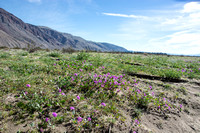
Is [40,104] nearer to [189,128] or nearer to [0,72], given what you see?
[0,72]

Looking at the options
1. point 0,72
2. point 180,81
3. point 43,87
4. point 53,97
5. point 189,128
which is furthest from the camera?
point 180,81

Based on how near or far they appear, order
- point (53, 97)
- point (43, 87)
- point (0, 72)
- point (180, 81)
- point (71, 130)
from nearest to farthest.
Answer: point (71, 130), point (53, 97), point (43, 87), point (0, 72), point (180, 81)

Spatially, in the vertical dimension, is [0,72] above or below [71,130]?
above

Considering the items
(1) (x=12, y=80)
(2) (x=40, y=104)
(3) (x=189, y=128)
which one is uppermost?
(1) (x=12, y=80)

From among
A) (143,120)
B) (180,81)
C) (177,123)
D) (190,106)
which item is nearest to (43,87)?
(143,120)

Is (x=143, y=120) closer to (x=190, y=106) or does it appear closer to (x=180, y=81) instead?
(x=190, y=106)

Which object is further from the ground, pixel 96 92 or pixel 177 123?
pixel 96 92

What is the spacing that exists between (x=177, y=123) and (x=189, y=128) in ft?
1.03

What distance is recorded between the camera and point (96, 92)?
4809 millimetres

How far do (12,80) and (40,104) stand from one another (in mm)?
2135

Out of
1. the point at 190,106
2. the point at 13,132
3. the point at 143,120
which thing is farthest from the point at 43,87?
the point at 190,106

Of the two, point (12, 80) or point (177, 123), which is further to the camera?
point (12, 80)

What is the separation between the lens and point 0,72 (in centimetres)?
532

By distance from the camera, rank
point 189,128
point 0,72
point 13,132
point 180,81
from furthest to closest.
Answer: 1. point 180,81
2. point 0,72
3. point 189,128
4. point 13,132
